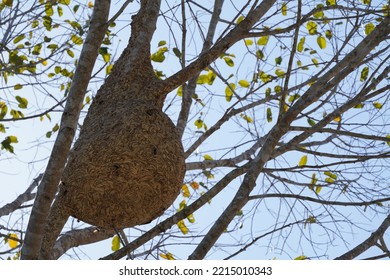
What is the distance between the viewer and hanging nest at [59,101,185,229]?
306cm

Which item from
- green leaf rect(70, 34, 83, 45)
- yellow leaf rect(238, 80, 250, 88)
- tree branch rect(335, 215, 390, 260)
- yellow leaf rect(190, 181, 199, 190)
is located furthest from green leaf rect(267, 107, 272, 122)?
tree branch rect(335, 215, 390, 260)

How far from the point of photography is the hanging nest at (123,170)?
3061mm

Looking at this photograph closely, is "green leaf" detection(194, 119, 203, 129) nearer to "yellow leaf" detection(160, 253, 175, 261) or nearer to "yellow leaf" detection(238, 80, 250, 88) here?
"yellow leaf" detection(238, 80, 250, 88)

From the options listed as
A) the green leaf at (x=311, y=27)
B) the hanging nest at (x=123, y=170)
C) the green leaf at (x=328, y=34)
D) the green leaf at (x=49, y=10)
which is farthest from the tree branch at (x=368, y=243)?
the green leaf at (x=49, y=10)

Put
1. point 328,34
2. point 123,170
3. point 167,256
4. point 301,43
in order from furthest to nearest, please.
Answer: point 328,34 < point 301,43 < point 167,256 < point 123,170

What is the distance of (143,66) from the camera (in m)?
3.40

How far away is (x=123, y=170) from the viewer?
3055 mm

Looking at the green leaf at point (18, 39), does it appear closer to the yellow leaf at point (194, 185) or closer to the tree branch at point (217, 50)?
the yellow leaf at point (194, 185)

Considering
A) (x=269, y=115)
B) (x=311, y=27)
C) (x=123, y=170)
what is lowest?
(x=123, y=170)

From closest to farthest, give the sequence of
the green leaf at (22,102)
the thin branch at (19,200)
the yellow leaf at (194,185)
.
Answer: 1. the thin branch at (19,200)
2. the green leaf at (22,102)
3. the yellow leaf at (194,185)

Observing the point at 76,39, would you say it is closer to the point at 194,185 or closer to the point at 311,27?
the point at 194,185

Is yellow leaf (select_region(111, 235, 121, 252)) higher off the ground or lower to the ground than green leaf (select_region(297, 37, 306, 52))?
lower

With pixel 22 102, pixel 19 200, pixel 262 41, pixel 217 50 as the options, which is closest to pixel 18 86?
pixel 22 102

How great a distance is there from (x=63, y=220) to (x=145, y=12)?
1.17m
